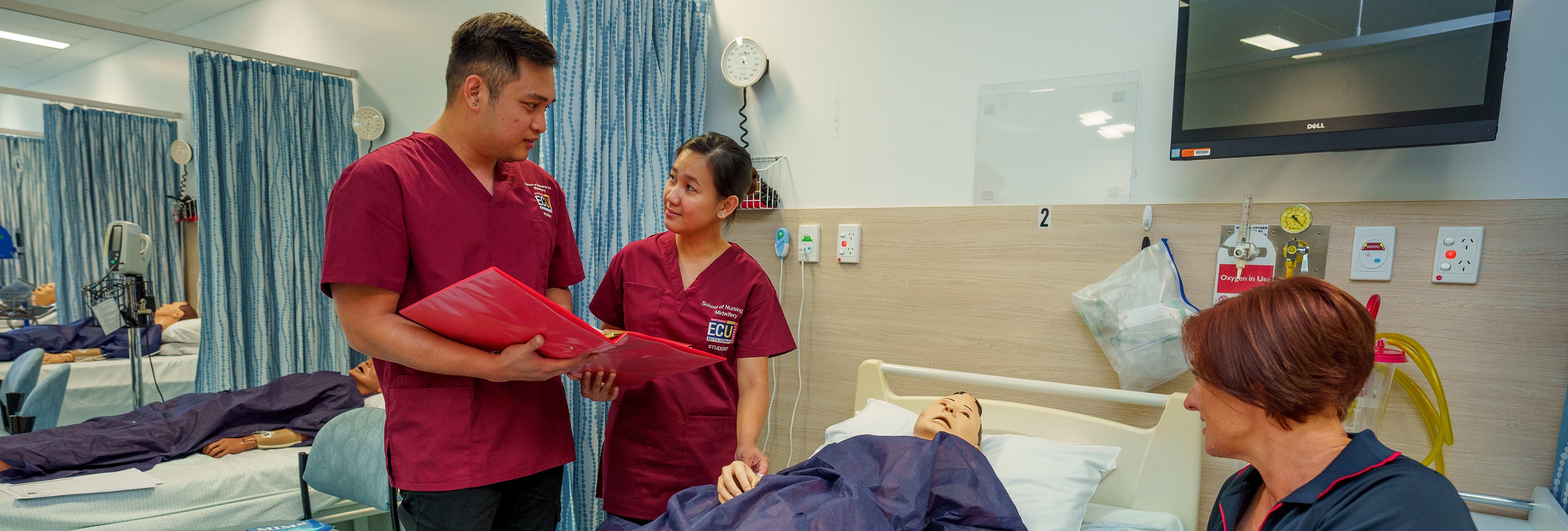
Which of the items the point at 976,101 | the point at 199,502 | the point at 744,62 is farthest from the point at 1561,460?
the point at 199,502

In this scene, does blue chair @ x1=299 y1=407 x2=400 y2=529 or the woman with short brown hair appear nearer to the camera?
the woman with short brown hair

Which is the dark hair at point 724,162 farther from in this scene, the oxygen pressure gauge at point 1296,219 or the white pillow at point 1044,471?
the oxygen pressure gauge at point 1296,219

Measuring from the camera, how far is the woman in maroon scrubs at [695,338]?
1578mm

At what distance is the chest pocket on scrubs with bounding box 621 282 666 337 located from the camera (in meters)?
1.62

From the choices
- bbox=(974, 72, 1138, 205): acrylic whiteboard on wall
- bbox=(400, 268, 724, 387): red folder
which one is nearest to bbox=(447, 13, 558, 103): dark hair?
bbox=(400, 268, 724, 387): red folder

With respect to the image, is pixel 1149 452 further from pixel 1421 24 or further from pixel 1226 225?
pixel 1421 24

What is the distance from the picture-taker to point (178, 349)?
140 inches

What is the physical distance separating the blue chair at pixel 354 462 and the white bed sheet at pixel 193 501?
0.96ft

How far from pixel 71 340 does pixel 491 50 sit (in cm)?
378

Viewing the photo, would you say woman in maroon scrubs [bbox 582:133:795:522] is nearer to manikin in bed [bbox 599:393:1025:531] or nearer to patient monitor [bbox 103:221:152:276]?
manikin in bed [bbox 599:393:1025:531]

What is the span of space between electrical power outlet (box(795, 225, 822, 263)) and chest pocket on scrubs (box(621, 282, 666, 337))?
3.35ft

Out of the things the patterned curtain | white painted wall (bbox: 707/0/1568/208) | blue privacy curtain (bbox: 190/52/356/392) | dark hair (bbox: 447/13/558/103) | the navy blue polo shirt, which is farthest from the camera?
blue privacy curtain (bbox: 190/52/356/392)

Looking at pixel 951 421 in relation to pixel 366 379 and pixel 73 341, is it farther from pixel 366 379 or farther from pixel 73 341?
pixel 73 341

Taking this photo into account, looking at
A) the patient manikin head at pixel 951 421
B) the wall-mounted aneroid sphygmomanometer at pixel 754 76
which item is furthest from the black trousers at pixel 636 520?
the wall-mounted aneroid sphygmomanometer at pixel 754 76
